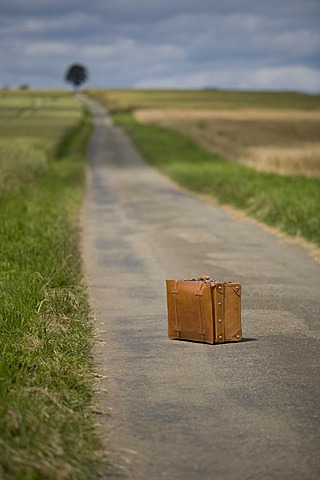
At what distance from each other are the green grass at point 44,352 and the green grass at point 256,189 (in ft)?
12.8

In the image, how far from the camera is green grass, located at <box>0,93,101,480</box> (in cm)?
607

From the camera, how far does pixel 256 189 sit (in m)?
25.5

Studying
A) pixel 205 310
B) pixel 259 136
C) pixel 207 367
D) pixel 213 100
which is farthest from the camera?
pixel 213 100

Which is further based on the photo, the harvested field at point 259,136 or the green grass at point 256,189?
the harvested field at point 259,136

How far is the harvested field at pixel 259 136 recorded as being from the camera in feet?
123

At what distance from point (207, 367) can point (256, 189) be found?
16832 mm

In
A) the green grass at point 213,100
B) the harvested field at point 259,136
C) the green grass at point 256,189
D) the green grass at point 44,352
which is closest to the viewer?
the green grass at point 44,352

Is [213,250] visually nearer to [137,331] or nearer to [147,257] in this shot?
[147,257]

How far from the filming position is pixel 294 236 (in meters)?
19.2

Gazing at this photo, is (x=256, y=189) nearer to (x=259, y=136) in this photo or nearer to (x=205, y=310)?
(x=205, y=310)

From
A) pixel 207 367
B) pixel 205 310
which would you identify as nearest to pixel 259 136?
pixel 205 310

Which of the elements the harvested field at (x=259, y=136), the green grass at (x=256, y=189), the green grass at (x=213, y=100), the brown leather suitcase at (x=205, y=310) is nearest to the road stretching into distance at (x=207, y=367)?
the brown leather suitcase at (x=205, y=310)

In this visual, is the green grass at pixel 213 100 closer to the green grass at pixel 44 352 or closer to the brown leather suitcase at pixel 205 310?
the green grass at pixel 44 352

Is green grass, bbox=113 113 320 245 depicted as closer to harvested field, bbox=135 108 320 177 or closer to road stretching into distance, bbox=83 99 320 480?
road stretching into distance, bbox=83 99 320 480
